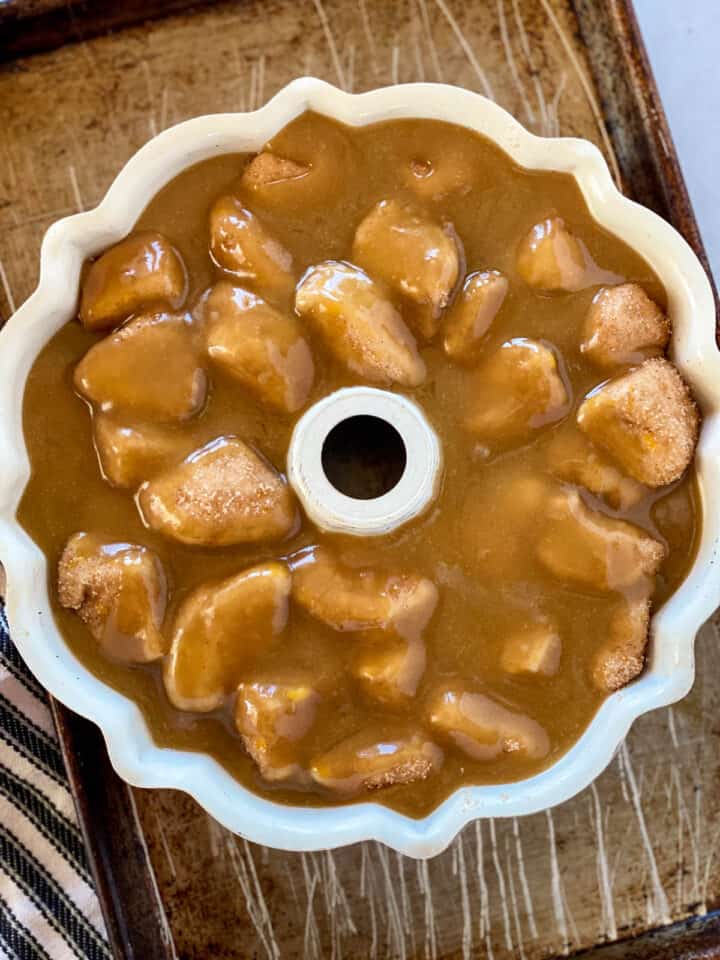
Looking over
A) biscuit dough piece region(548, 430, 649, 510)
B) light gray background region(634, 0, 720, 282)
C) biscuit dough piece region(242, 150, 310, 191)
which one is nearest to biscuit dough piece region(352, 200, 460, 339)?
biscuit dough piece region(242, 150, 310, 191)

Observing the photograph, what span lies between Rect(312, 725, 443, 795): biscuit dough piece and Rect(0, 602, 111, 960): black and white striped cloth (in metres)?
0.43

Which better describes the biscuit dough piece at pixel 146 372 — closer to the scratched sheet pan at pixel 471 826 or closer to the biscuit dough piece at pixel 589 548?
the scratched sheet pan at pixel 471 826

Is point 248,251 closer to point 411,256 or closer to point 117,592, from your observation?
point 411,256

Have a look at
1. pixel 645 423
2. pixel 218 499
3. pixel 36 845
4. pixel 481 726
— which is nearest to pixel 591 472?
pixel 645 423

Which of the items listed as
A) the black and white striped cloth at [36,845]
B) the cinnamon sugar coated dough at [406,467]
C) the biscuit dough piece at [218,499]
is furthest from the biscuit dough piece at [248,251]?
the black and white striped cloth at [36,845]

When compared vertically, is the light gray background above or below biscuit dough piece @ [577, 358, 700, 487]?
above

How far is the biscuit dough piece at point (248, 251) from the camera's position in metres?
1.22

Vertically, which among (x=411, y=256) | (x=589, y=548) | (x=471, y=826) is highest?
(x=411, y=256)

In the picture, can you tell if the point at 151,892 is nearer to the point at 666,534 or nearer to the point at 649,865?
the point at 649,865

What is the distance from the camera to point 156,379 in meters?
1.22

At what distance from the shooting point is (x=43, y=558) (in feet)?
4.01

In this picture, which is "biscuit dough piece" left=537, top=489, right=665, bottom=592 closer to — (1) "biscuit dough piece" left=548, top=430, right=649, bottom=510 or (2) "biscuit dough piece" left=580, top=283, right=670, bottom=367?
(1) "biscuit dough piece" left=548, top=430, right=649, bottom=510

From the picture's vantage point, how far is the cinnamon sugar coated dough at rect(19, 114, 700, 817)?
122cm

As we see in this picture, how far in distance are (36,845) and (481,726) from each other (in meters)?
0.67
